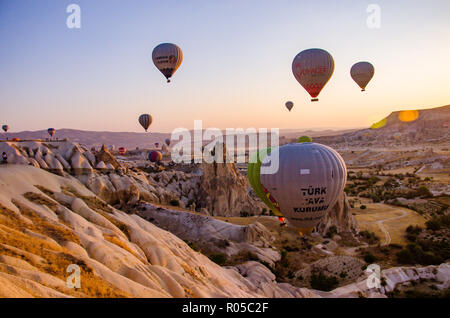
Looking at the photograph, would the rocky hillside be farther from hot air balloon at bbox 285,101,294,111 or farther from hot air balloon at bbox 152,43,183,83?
hot air balloon at bbox 285,101,294,111

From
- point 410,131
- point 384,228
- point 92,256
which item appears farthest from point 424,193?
point 410,131

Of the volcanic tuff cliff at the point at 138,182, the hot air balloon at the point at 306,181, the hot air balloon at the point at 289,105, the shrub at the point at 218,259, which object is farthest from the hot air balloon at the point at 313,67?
the hot air balloon at the point at 289,105

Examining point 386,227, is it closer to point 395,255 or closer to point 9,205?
point 395,255

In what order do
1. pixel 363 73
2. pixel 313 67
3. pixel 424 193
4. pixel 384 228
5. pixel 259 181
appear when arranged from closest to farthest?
pixel 259 181, pixel 313 67, pixel 384 228, pixel 363 73, pixel 424 193

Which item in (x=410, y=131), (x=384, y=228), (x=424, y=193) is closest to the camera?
(x=384, y=228)

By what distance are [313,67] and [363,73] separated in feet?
64.4

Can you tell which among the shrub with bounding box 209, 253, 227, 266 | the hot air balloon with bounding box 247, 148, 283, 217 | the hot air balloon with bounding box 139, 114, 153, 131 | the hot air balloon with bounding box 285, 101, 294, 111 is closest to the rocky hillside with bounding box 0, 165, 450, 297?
the shrub with bounding box 209, 253, 227, 266

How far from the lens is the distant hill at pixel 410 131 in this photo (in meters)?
141

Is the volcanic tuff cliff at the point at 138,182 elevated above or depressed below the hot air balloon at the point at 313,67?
below

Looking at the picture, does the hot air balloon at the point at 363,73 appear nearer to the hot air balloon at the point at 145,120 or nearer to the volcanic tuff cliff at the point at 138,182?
the volcanic tuff cliff at the point at 138,182

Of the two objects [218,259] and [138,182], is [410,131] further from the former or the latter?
[218,259]

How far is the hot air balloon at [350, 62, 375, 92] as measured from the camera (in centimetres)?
4516

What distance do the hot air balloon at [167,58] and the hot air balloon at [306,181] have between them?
22.8 metres

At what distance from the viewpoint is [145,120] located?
73812mm
